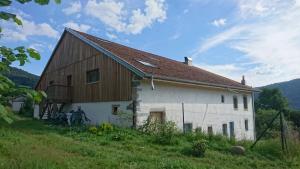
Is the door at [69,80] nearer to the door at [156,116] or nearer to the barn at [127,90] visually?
the barn at [127,90]

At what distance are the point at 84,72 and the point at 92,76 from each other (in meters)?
0.80

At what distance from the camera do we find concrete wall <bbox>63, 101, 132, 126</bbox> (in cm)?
1653

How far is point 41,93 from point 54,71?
2254cm

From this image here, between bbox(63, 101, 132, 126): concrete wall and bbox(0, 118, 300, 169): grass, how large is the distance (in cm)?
199

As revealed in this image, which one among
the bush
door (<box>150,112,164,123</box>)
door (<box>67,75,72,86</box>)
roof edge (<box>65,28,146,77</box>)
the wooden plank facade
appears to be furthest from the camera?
door (<box>67,75,72,86</box>)

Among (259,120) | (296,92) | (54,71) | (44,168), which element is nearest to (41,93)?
(44,168)

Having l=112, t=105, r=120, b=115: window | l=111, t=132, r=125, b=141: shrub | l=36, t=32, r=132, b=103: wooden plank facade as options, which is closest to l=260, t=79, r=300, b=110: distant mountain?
l=36, t=32, r=132, b=103: wooden plank facade

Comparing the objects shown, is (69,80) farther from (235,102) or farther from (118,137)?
(235,102)

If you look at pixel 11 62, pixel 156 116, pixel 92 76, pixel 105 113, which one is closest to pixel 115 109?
pixel 105 113

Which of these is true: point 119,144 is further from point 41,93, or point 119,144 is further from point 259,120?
point 259,120

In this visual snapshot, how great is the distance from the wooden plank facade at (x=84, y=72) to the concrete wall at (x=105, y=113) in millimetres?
270

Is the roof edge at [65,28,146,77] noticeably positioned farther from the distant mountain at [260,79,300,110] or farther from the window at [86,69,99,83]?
the distant mountain at [260,79,300,110]

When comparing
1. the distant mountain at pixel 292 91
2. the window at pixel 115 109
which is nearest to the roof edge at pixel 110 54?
the window at pixel 115 109

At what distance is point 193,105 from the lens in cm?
2019
